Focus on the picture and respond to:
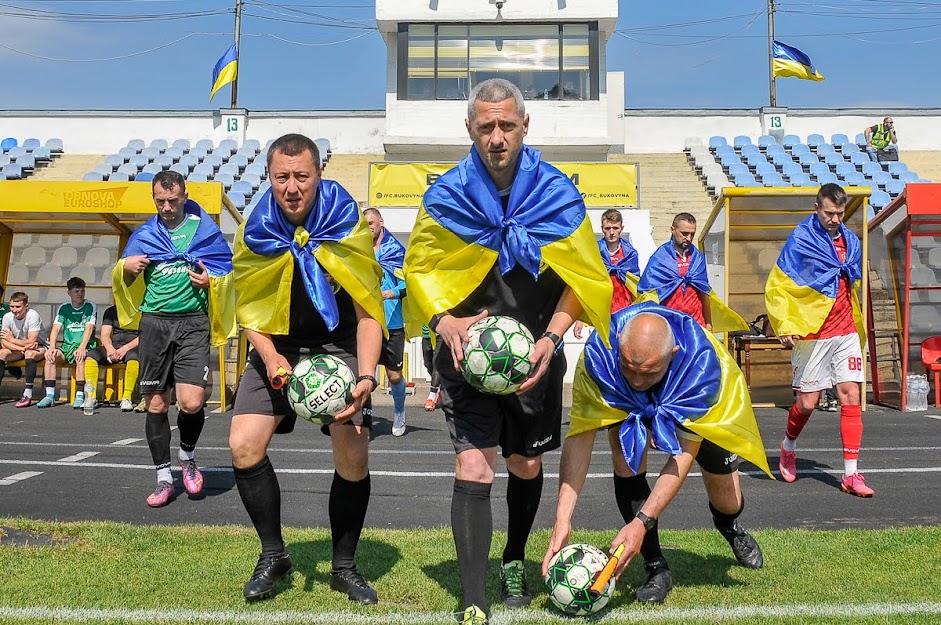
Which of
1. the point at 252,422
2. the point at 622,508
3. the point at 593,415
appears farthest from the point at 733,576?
the point at 252,422

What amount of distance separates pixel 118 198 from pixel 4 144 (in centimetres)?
2088

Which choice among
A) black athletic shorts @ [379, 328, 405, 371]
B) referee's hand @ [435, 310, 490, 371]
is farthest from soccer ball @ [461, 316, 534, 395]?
black athletic shorts @ [379, 328, 405, 371]

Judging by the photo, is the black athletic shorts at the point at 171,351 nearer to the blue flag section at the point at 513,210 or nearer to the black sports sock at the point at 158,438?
the black sports sock at the point at 158,438

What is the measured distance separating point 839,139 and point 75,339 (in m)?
25.5

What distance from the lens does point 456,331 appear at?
3.92m

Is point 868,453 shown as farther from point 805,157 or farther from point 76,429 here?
point 805,157

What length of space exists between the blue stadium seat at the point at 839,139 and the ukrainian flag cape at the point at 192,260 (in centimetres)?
2764

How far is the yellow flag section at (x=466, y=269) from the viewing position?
406 centimetres

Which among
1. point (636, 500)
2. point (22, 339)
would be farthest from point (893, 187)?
point (636, 500)

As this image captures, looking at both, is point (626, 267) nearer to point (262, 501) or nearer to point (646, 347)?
point (646, 347)

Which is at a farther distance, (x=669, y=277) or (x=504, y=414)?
(x=669, y=277)

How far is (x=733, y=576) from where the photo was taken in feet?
15.3

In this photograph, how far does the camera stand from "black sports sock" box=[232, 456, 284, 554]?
4355mm

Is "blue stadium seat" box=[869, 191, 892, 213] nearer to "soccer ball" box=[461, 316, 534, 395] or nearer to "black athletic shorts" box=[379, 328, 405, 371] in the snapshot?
"black athletic shorts" box=[379, 328, 405, 371]
